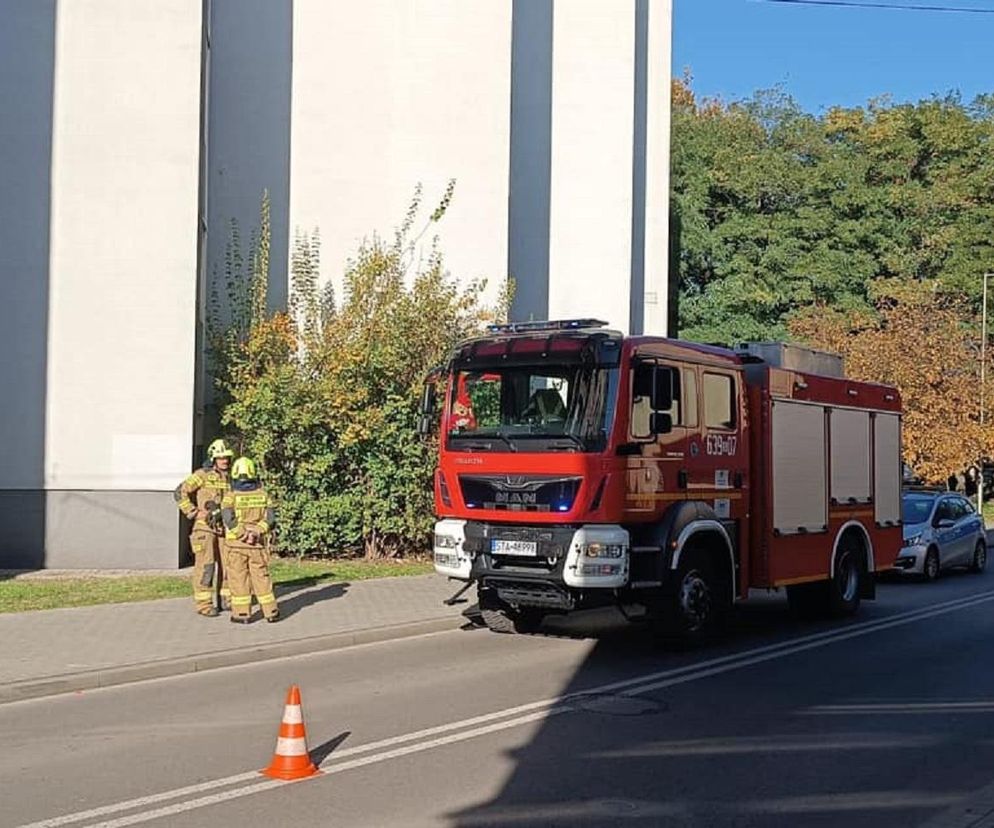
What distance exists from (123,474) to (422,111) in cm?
991

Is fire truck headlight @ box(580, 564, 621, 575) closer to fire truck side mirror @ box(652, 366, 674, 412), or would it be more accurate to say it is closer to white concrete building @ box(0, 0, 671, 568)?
fire truck side mirror @ box(652, 366, 674, 412)

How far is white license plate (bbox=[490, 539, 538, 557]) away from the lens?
1047 cm

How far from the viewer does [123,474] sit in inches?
663

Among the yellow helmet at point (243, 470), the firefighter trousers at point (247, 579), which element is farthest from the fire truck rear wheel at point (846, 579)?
the yellow helmet at point (243, 470)

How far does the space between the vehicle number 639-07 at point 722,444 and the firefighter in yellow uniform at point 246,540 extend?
4.50 meters

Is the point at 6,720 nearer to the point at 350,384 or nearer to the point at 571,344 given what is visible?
the point at 571,344

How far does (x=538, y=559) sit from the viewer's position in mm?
10438

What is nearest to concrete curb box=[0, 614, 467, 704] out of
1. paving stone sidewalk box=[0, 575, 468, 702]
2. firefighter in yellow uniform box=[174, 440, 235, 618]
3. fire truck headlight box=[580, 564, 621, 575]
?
paving stone sidewalk box=[0, 575, 468, 702]

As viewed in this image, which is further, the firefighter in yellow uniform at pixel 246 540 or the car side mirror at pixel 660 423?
the firefighter in yellow uniform at pixel 246 540

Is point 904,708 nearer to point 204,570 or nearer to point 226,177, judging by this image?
point 204,570

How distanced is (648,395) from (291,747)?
207 inches

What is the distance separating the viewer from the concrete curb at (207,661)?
8.88 meters

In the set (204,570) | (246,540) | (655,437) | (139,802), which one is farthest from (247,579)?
(139,802)

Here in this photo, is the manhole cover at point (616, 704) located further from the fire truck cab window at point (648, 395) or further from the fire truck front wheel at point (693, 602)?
the fire truck cab window at point (648, 395)
